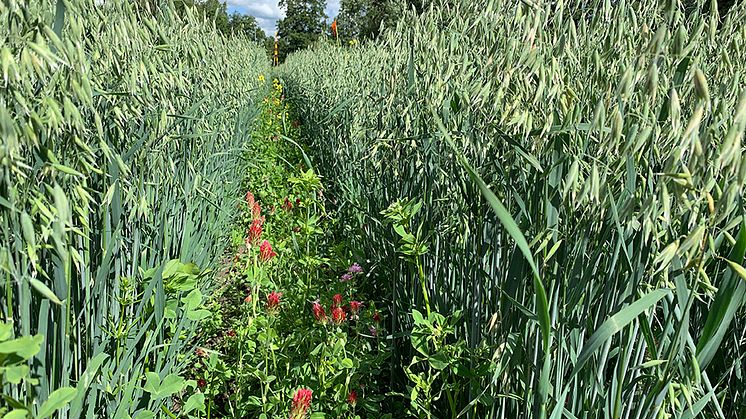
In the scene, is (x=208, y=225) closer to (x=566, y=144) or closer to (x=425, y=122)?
(x=425, y=122)

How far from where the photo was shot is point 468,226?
1.43 m

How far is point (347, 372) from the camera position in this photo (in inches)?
67.7

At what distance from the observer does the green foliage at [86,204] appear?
0.83 m

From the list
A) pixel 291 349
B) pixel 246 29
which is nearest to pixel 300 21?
pixel 246 29

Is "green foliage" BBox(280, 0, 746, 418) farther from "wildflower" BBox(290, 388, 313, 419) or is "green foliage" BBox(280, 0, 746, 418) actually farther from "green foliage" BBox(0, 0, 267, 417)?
"green foliage" BBox(0, 0, 267, 417)

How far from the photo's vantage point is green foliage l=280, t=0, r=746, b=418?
0.87 metres

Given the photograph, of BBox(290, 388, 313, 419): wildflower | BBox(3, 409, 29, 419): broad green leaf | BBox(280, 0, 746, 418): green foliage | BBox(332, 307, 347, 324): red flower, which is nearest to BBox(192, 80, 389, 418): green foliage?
BBox(332, 307, 347, 324): red flower

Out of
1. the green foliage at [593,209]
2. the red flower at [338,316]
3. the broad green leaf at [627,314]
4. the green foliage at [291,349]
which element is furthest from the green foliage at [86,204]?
the broad green leaf at [627,314]

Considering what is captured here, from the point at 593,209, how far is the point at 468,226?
48 cm

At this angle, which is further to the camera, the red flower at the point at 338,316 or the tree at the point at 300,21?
the tree at the point at 300,21

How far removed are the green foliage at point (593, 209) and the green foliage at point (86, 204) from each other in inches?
24.4

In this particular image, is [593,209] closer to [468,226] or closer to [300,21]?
[468,226]

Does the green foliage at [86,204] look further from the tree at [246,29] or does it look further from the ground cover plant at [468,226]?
the tree at [246,29]

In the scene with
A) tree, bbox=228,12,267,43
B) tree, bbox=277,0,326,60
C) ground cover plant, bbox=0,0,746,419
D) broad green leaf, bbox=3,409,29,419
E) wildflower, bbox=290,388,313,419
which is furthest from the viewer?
tree, bbox=277,0,326,60
